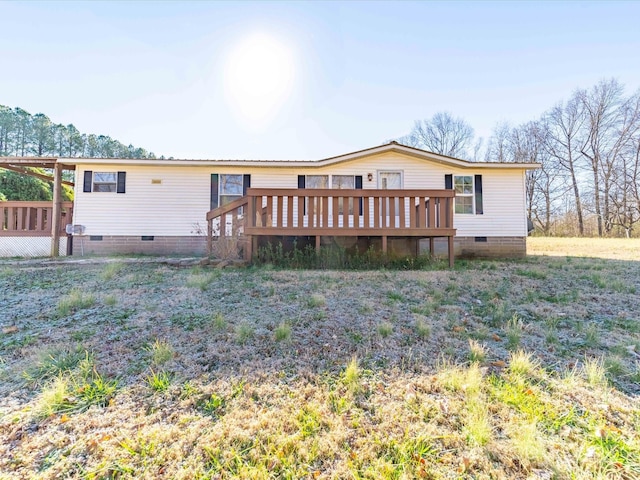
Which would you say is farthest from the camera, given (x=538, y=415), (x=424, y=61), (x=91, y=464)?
(x=424, y=61)

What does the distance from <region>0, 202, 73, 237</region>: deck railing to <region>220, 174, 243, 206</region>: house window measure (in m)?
4.70

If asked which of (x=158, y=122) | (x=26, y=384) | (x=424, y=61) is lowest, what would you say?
(x=26, y=384)

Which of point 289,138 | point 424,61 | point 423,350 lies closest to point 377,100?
point 424,61

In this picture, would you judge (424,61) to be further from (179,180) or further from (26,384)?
(26,384)

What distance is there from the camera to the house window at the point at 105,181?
9.04 m

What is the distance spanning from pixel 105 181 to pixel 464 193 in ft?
37.1

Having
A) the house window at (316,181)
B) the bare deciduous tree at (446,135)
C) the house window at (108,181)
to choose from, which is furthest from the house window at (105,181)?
the bare deciduous tree at (446,135)

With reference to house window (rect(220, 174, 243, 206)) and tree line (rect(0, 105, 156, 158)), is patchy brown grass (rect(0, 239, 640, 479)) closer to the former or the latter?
house window (rect(220, 174, 243, 206))

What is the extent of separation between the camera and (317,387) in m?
1.92

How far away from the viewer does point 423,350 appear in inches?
95.2

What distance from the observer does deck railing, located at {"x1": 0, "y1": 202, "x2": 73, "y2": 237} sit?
8789 mm

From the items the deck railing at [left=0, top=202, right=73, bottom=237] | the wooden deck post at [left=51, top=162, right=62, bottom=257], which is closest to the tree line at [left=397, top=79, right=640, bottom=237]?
the wooden deck post at [left=51, top=162, right=62, bottom=257]

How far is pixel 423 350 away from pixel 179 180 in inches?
356

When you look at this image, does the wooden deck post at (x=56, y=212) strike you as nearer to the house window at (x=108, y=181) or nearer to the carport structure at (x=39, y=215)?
the carport structure at (x=39, y=215)
